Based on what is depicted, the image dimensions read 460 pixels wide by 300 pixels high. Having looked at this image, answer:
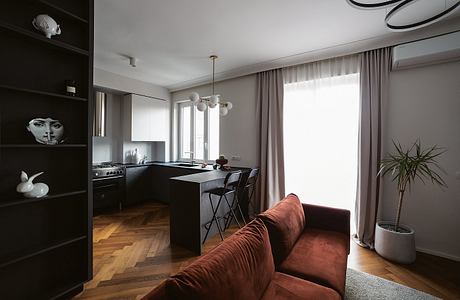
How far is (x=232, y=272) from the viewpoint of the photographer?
106cm

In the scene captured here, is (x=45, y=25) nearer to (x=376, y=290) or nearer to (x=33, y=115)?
(x=33, y=115)

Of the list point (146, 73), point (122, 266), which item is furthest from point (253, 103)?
point (122, 266)

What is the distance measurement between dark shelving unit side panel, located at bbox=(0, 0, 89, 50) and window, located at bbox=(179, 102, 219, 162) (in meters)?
2.86

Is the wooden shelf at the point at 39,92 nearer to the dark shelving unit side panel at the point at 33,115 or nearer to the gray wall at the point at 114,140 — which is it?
the dark shelving unit side panel at the point at 33,115

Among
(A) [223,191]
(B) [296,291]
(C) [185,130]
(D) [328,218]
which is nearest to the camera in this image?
(B) [296,291]

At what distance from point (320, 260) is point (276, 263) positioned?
341mm

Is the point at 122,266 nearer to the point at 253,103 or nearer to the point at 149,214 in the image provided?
the point at 149,214

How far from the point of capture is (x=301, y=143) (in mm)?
3338

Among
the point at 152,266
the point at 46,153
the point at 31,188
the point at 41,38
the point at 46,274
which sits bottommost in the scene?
the point at 152,266

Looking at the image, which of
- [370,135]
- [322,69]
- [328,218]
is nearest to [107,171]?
[328,218]

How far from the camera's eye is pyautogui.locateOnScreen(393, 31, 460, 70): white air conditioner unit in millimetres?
2232

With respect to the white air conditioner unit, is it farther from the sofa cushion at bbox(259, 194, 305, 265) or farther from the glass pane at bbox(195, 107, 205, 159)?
the glass pane at bbox(195, 107, 205, 159)

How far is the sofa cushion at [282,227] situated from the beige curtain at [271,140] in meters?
1.46

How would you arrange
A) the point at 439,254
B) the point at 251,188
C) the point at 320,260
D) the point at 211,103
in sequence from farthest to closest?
the point at 251,188
the point at 211,103
the point at 439,254
the point at 320,260
